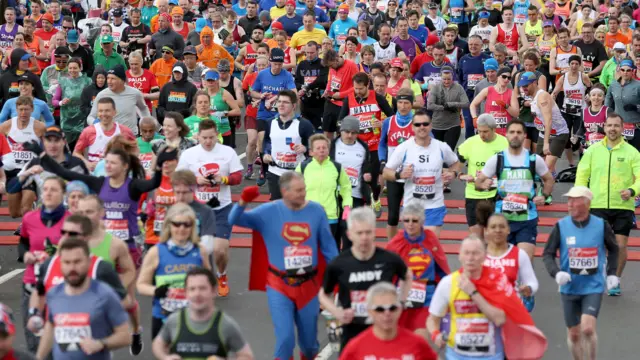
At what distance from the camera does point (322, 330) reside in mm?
12875

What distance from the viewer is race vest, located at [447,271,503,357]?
9.35m

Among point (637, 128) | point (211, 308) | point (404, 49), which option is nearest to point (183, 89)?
point (404, 49)

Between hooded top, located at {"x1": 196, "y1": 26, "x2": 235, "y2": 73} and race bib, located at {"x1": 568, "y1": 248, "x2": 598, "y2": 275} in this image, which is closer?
race bib, located at {"x1": 568, "y1": 248, "x2": 598, "y2": 275}

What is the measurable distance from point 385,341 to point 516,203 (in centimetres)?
520

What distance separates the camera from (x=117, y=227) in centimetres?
1182

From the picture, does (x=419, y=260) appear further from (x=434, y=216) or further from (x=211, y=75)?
(x=211, y=75)

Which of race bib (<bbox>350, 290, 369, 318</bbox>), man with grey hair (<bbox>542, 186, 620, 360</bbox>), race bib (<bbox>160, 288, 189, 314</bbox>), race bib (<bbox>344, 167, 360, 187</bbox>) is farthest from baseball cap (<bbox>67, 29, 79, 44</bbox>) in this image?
race bib (<bbox>350, 290, 369, 318</bbox>)

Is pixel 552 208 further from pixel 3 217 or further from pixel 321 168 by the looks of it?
pixel 3 217

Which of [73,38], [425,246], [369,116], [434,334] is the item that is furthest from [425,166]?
[73,38]

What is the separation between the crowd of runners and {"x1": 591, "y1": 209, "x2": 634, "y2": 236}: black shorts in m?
0.02

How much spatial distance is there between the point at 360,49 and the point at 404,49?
1117 mm

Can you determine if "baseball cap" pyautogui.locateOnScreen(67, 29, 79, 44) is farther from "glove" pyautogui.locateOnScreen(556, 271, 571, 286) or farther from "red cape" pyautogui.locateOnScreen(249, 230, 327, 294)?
"glove" pyautogui.locateOnScreen(556, 271, 571, 286)

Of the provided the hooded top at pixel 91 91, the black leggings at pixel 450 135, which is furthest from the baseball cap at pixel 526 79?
the hooded top at pixel 91 91

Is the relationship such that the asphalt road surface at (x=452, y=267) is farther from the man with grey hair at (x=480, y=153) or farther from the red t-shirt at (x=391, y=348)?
the red t-shirt at (x=391, y=348)
